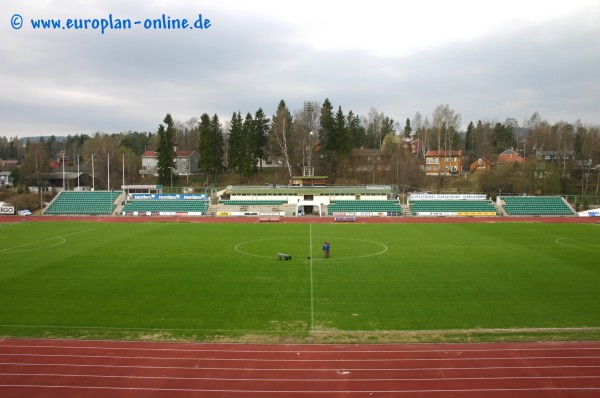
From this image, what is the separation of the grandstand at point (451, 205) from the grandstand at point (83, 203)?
39.0m

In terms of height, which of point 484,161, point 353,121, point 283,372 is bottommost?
point 283,372

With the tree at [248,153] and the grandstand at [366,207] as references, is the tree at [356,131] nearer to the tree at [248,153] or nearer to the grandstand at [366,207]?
the tree at [248,153]

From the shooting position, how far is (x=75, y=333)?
1421 centimetres

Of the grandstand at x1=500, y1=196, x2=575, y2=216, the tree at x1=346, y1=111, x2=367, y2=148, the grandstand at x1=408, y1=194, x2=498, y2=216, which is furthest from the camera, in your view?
the tree at x1=346, y1=111, x2=367, y2=148

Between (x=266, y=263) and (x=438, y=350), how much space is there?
521 inches

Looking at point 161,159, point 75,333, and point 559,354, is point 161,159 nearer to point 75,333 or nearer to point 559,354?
point 75,333

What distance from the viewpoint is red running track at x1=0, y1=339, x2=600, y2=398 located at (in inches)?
419

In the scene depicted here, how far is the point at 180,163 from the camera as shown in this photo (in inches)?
3329

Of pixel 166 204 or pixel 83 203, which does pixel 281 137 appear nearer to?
pixel 166 204

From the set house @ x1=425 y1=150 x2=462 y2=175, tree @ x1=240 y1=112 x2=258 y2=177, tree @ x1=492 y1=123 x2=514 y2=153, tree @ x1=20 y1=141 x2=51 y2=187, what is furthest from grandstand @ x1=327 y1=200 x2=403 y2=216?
tree @ x1=492 y1=123 x2=514 y2=153

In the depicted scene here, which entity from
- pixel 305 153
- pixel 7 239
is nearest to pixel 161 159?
pixel 305 153

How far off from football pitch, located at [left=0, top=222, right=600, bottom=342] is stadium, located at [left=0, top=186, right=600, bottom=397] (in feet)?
0.32

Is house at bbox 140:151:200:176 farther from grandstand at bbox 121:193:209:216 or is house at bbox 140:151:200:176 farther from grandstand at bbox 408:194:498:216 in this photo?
grandstand at bbox 408:194:498:216

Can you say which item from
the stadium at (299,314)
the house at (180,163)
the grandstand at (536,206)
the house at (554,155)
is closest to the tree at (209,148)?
the house at (180,163)
